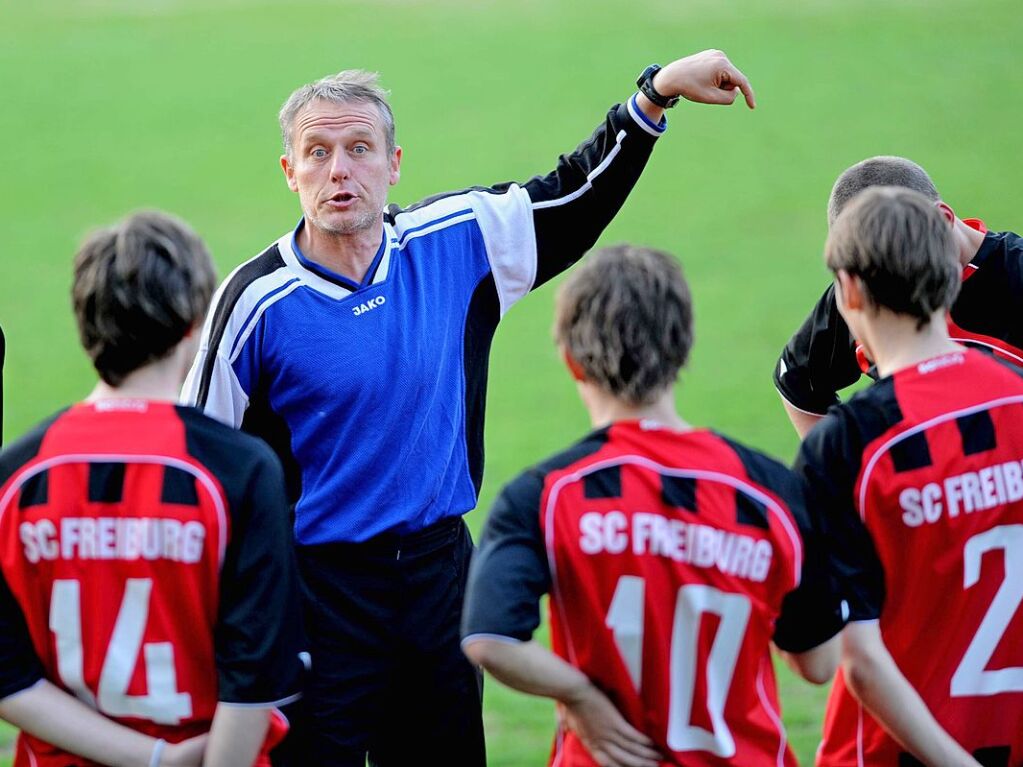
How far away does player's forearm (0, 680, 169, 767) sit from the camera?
2.60 m

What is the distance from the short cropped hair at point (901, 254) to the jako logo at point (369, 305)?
133 centimetres

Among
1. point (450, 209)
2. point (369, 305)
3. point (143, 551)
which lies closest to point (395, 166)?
point (450, 209)

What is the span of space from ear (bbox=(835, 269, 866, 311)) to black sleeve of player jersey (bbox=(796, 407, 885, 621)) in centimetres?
22

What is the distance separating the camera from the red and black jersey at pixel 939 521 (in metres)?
2.69

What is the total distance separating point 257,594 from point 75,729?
43 cm

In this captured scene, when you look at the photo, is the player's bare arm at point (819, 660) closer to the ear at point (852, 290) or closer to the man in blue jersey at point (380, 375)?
the ear at point (852, 290)

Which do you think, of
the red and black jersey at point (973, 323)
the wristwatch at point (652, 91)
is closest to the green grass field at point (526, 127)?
the red and black jersey at point (973, 323)

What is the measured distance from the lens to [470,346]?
3852mm

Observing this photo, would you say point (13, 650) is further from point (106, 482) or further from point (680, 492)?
point (680, 492)

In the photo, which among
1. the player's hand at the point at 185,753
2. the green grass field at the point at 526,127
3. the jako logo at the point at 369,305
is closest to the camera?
the player's hand at the point at 185,753

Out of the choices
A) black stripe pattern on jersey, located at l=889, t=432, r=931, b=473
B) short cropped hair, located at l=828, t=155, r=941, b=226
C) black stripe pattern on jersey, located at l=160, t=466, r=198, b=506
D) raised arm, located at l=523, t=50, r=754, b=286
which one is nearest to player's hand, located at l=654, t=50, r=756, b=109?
raised arm, located at l=523, t=50, r=754, b=286

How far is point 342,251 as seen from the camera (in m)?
3.72

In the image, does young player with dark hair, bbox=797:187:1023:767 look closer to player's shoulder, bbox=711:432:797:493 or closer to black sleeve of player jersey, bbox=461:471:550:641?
player's shoulder, bbox=711:432:797:493

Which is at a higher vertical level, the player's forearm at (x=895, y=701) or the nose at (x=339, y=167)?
the nose at (x=339, y=167)
